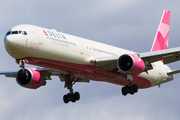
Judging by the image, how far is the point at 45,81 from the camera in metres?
44.5

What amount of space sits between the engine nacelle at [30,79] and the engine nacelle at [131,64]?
375 inches

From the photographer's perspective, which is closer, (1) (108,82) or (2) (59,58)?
(2) (59,58)

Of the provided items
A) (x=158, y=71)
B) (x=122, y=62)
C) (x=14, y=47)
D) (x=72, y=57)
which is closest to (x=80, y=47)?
(x=72, y=57)

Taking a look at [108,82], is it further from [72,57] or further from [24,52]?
[24,52]

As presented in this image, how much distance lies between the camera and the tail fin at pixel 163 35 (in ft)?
179

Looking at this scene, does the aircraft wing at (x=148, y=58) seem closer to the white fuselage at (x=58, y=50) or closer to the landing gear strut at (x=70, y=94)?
the white fuselage at (x=58, y=50)

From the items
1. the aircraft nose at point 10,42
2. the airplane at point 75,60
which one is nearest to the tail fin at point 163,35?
the airplane at point 75,60

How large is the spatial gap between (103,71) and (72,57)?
4.59 meters

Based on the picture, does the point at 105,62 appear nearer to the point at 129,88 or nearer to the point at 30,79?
the point at 129,88

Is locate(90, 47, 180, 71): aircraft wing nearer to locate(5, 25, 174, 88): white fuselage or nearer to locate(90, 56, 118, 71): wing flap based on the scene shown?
locate(90, 56, 118, 71): wing flap

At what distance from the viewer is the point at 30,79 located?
4294cm

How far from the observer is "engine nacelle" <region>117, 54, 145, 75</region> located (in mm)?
38547

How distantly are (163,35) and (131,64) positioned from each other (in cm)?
1992

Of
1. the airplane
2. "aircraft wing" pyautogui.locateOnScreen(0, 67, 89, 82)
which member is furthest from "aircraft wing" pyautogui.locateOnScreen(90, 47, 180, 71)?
"aircraft wing" pyautogui.locateOnScreen(0, 67, 89, 82)
